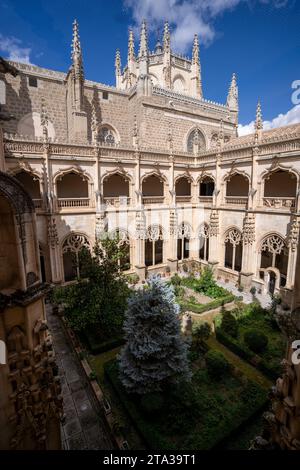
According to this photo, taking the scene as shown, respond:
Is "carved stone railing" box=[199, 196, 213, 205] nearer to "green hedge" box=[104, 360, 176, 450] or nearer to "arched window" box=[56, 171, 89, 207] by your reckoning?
"arched window" box=[56, 171, 89, 207]

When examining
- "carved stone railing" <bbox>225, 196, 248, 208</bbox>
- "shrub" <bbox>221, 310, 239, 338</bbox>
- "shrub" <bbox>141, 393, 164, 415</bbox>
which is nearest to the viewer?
"shrub" <bbox>141, 393, 164, 415</bbox>

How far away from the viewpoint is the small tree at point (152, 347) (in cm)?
776

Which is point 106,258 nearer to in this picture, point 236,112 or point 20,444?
point 20,444

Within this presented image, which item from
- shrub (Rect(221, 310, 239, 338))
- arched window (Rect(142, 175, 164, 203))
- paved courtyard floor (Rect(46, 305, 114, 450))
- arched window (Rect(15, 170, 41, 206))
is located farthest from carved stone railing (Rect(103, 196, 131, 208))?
shrub (Rect(221, 310, 239, 338))

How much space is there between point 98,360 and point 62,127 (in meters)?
18.3

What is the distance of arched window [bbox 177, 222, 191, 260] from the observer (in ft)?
69.7

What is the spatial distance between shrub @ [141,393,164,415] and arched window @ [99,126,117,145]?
20.2 metres

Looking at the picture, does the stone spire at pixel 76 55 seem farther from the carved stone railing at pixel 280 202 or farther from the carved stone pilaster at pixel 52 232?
the carved stone railing at pixel 280 202

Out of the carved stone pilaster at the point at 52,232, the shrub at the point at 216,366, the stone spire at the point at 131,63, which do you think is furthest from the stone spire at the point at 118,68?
the shrub at the point at 216,366

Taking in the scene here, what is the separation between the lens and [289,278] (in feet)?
48.2

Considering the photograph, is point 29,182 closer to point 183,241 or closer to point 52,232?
point 52,232

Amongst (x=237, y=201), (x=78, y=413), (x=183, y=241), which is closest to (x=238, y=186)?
(x=237, y=201)

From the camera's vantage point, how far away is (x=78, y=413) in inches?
306

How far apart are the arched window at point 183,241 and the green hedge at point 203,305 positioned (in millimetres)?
7018
